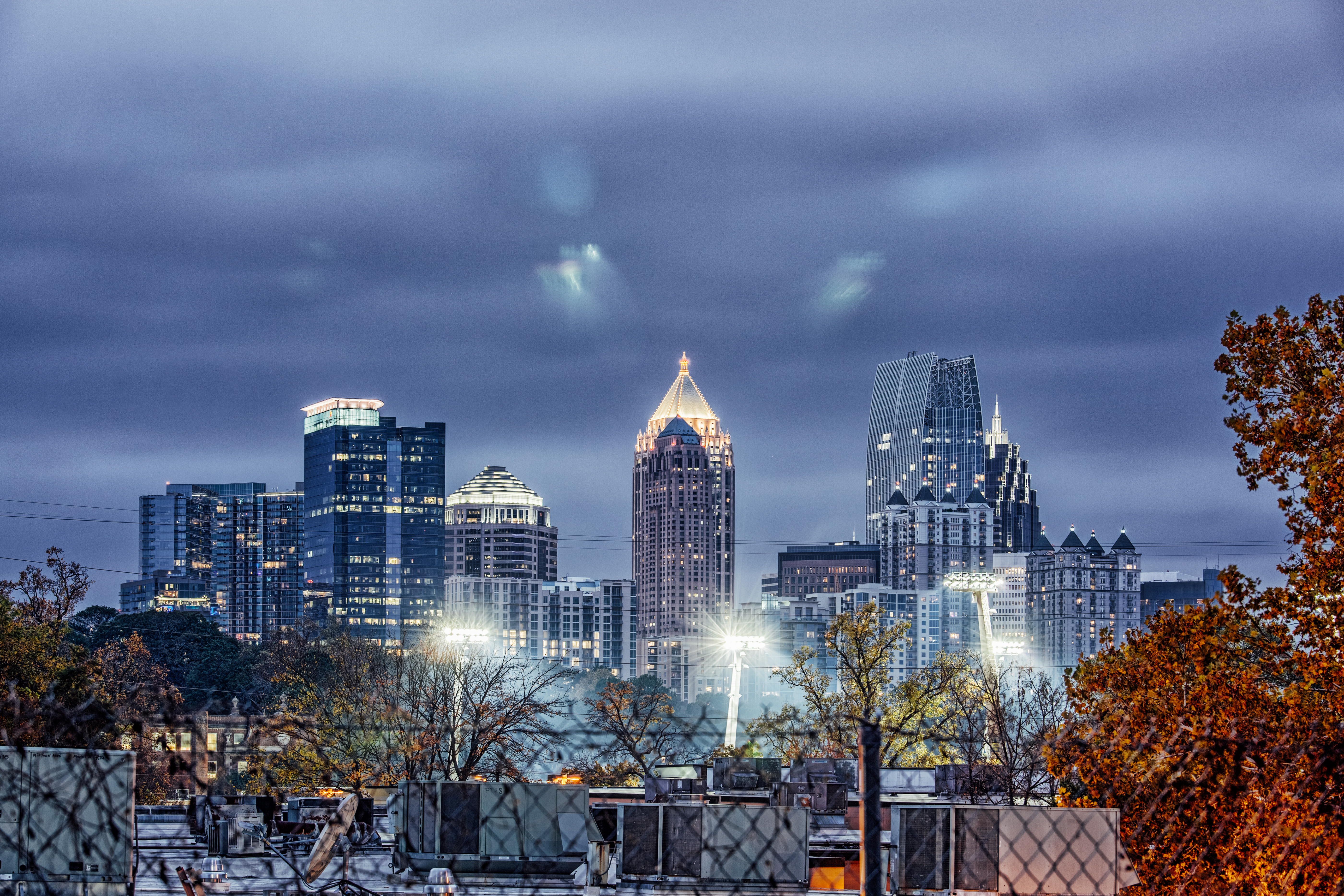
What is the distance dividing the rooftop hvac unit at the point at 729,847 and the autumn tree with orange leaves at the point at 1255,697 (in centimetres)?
170

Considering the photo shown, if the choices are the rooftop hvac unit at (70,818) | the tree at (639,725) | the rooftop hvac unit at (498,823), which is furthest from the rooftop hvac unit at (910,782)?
the rooftop hvac unit at (70,818)

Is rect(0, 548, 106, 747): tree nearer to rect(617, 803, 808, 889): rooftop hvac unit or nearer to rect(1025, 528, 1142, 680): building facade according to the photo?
rect(617, 803, 808, 889): rooftop hvac unit

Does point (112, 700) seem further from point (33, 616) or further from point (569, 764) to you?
point (569, 764)

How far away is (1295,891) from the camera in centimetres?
924

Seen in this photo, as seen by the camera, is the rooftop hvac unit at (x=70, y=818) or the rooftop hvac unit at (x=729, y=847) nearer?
the rooftop hvac unit at (x=70, y=818)

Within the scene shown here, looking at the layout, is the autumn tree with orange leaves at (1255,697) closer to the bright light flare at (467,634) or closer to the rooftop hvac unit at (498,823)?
the rooftop hvac unit at (498,823)

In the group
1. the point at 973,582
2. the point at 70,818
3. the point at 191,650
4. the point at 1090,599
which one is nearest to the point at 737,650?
the point at 973,582

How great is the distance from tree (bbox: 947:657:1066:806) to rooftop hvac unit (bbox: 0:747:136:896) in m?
4.60

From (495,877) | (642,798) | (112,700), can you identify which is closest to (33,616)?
(112,700)

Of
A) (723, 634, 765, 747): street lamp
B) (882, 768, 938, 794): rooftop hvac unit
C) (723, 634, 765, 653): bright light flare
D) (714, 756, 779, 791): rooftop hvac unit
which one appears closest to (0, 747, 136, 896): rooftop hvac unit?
→ (882, 768, 938, 794): rooftop hvac unit

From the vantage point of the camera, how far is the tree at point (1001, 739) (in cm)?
1700

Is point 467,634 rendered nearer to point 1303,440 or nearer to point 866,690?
point 866,690

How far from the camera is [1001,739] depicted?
1513 inches

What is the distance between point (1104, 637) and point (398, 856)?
12.2m
